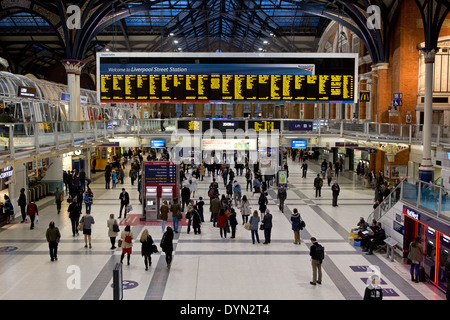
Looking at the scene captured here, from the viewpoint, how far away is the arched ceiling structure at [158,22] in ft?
87.7

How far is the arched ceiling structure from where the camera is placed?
26734 mm

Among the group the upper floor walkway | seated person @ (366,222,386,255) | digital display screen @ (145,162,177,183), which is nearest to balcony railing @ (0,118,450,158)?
the upper floor walkway

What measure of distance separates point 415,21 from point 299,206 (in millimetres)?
13665

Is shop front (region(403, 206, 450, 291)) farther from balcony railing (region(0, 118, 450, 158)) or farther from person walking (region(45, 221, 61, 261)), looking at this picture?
person walking (region(45, 221, 61, 261))

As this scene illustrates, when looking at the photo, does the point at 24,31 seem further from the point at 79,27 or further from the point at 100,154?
the point at 79,27

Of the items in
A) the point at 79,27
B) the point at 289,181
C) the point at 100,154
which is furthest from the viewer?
the point at 100,154

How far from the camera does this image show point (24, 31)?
134 ft

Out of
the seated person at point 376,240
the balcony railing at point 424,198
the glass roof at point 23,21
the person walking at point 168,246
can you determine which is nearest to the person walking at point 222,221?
the person walking at point 168,246

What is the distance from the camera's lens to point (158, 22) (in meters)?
44.4

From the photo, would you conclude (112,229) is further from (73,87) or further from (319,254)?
(73,87)

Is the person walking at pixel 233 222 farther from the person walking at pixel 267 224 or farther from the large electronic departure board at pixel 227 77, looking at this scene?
the large electronic departure board at pixel 227 77

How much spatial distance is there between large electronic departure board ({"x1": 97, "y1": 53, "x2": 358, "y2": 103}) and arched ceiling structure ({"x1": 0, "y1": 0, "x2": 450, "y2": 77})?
15.3 feet

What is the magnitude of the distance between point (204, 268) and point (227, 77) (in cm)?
1133
